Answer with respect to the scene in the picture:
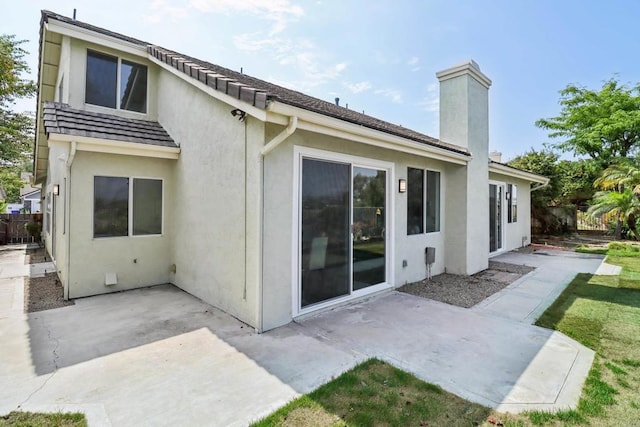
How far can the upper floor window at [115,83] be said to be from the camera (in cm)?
844

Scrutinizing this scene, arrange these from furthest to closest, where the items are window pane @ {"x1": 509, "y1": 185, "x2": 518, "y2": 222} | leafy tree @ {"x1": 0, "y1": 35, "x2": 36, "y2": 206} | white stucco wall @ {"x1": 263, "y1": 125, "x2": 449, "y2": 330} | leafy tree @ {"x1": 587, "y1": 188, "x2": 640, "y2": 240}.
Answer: leafy tree @ {"x1": 0, "y1": 35, "x2": 36, "y2": 206}
leafy tree @ {"x1": 587, "y1": 188, "x2": 640, "y2": 240}
window pane @ {"x1": 509, "y1": 185, "x2": 518, "y2": 222}
white stucco wall @ {"x1": 263, "y1": 125, "x2": 449, "y2": 330}

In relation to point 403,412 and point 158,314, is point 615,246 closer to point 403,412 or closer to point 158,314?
point 403,412

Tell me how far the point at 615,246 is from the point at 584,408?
15.8m

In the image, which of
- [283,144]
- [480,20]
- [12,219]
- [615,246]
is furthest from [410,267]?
[12,219]

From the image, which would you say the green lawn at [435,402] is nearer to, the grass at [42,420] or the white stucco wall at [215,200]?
the grass at [42,420]

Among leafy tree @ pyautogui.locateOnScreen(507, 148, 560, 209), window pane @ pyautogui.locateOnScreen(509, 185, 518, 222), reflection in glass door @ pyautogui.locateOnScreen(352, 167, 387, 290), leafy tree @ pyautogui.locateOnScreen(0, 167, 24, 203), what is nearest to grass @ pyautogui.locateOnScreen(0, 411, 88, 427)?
reflection in glass door @ pyautogui.locateOnScreen(352, 167, 387, 290)

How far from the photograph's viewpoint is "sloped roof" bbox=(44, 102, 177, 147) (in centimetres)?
668

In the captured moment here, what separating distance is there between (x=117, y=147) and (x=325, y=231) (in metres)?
5.30

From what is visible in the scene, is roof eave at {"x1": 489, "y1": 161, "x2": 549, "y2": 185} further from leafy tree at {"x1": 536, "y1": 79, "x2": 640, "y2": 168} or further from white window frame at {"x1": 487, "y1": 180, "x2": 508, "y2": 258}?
leafy tree at {"x1": 536, "y1": 79, "x2": 640, "y2": 168}

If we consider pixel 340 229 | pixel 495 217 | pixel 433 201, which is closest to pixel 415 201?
pixel 433 201

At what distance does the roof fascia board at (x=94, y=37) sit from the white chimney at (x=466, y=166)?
9.05 metres

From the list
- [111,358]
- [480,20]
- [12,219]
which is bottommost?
[111,358]

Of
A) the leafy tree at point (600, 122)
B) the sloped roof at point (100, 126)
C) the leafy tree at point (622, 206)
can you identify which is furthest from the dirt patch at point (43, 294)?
the leafy tree at point (600, 122)

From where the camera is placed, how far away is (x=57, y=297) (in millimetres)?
7156
